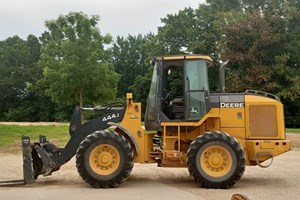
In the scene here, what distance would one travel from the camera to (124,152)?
1062 centimetres

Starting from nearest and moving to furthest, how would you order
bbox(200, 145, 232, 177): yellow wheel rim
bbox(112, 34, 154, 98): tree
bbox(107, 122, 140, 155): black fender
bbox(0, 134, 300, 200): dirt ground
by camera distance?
bbox(0, 134, 300, 200): dirt ground → bbox(200, 145, 232, 177): yellow wheel rim → bbox(107, 122, 140, 155): black fender → bbox(112, 34, 154, 98): tree

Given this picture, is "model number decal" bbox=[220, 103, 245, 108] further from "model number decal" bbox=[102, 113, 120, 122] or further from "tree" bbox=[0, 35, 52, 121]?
"tree" bbox=[0, 35, 52, 121]

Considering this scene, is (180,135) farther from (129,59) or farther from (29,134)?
(129,59)

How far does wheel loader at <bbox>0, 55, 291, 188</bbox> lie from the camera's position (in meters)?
10.5

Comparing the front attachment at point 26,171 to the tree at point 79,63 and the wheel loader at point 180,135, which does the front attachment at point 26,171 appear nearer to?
the wheel loader at point 180,135

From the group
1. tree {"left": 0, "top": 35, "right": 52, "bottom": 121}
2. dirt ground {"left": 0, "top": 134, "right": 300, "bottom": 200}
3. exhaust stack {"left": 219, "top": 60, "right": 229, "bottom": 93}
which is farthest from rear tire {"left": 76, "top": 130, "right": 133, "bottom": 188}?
tree {"left": 0, "top": 35, "right": 52, "bottom": 121}

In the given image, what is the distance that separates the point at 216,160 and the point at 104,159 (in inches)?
98.8

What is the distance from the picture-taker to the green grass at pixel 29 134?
22344 millimetres

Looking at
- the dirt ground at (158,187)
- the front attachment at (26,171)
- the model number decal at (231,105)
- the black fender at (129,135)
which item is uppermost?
the model number decal at (231,105)

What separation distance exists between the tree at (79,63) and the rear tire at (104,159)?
2704cm

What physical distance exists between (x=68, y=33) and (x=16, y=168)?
27.1 m

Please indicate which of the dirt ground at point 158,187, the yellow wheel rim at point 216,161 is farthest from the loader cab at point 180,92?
the dirt ground at point 158,187

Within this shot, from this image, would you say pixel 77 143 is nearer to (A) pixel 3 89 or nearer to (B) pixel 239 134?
(B) pixel 239 134

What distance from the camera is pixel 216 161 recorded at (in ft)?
34.7
